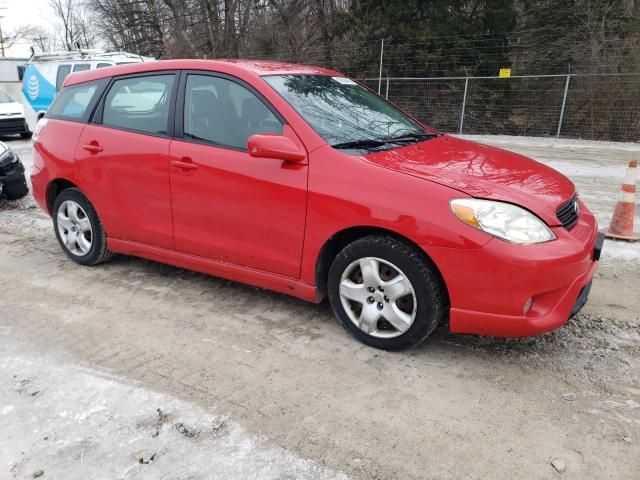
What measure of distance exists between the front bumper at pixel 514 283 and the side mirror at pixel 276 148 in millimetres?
988

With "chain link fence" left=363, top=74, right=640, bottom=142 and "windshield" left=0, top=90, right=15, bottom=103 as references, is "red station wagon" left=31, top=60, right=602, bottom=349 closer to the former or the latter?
"chain link fence" left=363, top=74, right=640, bottom=142

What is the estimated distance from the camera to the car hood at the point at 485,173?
2.95 meters

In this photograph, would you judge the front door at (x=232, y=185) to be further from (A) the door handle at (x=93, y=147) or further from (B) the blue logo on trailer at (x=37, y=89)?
(B) the blue logo on trailer at (x=37, y=89)

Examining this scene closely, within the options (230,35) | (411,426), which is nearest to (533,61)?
(230,35)

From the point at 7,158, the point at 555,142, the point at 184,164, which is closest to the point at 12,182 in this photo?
the point at 7,158

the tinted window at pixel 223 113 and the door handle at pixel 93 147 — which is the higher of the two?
the tinted window at pixel 223 113

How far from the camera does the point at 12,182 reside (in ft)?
22.7

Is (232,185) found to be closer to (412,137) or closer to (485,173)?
(412,137)

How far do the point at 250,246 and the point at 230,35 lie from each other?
23778 mm

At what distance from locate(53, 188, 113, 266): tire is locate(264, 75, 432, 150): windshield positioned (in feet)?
6.78

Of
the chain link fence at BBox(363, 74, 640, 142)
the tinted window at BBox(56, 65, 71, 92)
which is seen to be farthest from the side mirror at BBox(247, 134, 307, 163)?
the chain link fence at BBox(363, 74, 640, 142)

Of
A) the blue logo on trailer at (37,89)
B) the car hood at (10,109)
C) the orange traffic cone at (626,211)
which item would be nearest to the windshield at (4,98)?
the car hood at (10,109)

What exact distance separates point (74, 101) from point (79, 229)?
44.5 inches

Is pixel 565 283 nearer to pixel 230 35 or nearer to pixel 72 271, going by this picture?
pixel 72 271
